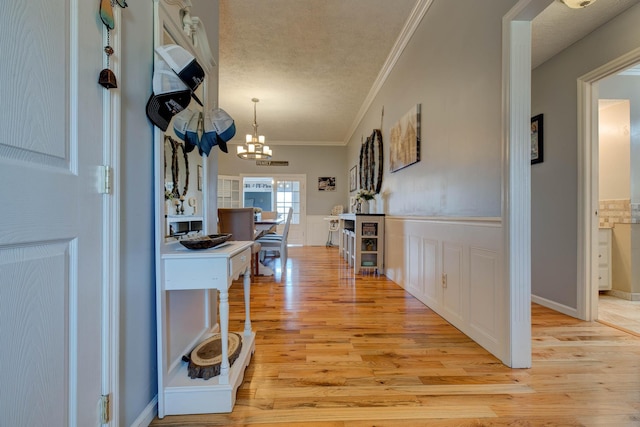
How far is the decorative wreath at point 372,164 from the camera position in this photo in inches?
179

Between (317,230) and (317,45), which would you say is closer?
(317,45)

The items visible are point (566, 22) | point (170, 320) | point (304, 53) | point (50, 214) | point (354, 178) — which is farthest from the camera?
point (354, 178)

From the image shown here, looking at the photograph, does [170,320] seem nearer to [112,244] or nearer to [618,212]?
[112,244]

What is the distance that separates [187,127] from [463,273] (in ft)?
7.17

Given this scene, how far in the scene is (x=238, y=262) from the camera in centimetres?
145

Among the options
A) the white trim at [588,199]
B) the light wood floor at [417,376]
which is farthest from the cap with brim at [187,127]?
the white trim at [588,199]

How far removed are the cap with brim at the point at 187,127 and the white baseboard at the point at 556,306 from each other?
3408 millimetres

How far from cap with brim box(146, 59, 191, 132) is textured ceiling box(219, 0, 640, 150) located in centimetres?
215

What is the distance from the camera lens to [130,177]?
3.65 ft

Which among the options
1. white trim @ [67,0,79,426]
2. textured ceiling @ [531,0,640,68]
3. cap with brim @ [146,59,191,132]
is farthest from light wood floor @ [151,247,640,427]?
textured ceiling @ [531,0,640,68]

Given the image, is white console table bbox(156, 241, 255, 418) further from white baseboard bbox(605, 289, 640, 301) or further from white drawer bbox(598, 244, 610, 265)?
white baseboard bbox(605, 289, 640, 301)

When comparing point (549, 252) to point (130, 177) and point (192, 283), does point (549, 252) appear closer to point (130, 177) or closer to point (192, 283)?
point (192, 283)

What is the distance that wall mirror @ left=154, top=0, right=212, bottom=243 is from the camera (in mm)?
1288

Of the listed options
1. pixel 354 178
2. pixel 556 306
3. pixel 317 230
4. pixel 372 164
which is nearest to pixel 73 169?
pixel 556 306
